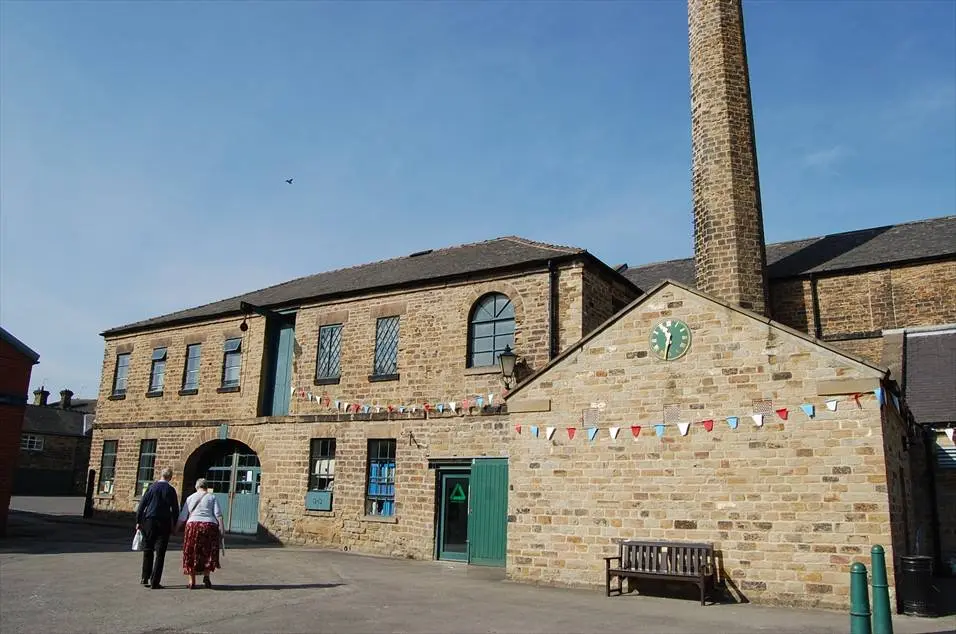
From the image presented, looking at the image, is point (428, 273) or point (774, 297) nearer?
point (428, 273)

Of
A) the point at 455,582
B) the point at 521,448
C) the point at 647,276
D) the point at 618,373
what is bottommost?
the point at 455,582

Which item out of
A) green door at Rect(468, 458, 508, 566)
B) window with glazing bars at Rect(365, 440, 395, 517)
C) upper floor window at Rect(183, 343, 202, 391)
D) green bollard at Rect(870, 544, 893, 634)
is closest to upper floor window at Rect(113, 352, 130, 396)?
upper floor window at Rect(183, 343, 202, 391)

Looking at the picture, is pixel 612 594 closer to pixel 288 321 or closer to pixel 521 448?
pixel 521 448

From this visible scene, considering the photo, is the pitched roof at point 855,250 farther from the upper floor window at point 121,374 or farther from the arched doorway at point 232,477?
the upper floor window at point 121,374

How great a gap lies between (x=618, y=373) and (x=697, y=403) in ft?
4.39

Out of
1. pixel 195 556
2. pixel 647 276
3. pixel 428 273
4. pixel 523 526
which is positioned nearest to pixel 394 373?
pixel 428 273

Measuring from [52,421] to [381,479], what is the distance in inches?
1463

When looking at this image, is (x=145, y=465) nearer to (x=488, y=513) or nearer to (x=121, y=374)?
(x=121, y=374)

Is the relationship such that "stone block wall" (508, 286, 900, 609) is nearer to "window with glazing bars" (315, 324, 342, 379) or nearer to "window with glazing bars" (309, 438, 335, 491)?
"window with glazing bars" (309, 438, 335, 491)

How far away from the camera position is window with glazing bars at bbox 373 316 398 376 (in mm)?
16625

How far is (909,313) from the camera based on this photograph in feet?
57.5

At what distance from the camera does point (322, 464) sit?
17.1m

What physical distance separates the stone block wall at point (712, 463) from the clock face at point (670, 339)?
0.13 metres

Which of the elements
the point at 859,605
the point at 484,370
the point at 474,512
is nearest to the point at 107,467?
the point at 474,512
